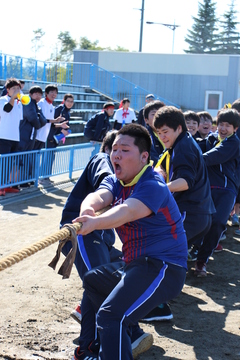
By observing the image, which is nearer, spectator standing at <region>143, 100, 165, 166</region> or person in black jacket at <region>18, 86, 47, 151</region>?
spectator standing at <region>143, 100, 165, 166</region>

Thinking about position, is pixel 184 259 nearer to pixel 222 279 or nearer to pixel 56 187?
pixel 222 279

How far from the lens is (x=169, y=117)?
15.6 ft

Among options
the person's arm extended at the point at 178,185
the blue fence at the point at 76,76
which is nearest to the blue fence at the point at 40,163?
the person's arm extended at the point at 178,185

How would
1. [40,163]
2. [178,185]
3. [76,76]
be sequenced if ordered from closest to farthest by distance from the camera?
[178,185] → [40,163] → [76,76]

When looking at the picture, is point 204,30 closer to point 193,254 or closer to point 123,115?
point 123,115

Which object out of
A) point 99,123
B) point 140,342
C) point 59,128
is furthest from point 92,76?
point 140,342

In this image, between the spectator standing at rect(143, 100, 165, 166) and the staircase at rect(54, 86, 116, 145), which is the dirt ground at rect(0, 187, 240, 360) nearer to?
the spectator standing at rect(143, 100, 165, 166)

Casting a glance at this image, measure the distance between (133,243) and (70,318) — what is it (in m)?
1.48

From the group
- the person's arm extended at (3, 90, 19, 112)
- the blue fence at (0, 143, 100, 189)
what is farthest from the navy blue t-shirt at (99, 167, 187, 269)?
the person's arm extended at (3, 90, 19, 112)

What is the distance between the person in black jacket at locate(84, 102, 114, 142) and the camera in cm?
1230

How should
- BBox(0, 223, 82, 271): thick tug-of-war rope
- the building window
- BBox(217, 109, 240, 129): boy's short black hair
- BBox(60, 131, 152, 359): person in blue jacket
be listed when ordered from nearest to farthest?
BBox(0, 223, 82, 271): thick tug-of-war rope
BBox(60, 131, 152, 359): person in blue jacket
BBox(217, 109, 240, 129): boy's short black hair
the building window

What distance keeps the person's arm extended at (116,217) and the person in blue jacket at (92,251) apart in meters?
0.93

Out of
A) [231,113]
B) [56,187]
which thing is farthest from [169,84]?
[231,113]

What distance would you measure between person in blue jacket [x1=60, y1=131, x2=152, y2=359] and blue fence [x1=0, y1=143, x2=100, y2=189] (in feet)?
16.0
